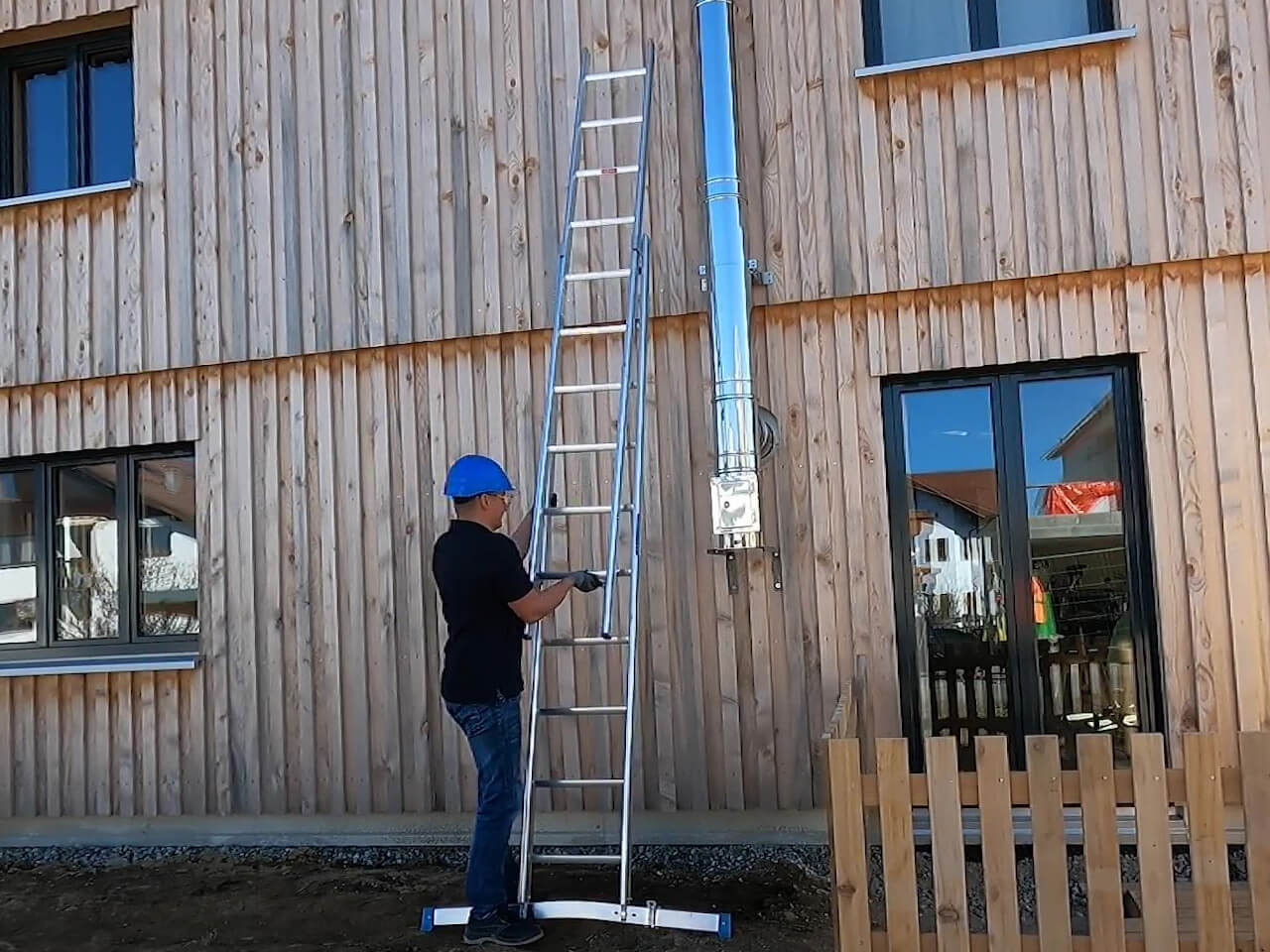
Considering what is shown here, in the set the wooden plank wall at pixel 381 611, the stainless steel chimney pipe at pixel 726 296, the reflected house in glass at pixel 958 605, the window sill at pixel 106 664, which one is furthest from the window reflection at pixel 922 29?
the window sill at pixel 106 664

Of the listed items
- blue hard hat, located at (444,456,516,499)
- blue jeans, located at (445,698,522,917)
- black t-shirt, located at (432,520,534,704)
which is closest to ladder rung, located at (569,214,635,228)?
blue hard hat, located at (444,456,516,499)

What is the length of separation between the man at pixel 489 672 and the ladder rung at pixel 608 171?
2024mm

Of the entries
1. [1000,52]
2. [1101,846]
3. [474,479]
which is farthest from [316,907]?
[1000,52]

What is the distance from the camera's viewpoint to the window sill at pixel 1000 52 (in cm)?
558

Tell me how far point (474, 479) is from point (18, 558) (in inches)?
164

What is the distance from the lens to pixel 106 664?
268 inches

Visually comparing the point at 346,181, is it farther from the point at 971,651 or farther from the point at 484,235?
the point at 971,651

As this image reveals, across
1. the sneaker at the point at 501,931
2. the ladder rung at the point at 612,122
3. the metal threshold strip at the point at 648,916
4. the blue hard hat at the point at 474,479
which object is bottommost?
the sneaker at the point at 501,931

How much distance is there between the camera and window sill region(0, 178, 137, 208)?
695 centimetres

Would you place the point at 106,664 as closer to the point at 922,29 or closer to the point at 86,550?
the point at 86,550

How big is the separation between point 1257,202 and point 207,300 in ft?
18.2

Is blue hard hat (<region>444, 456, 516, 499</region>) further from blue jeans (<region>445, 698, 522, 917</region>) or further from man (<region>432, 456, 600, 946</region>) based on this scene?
blue jeans (<region>445, 698, 522, 917</region>)

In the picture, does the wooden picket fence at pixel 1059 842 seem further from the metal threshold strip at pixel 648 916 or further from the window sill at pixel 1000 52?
the window sill at pixel 1000 52

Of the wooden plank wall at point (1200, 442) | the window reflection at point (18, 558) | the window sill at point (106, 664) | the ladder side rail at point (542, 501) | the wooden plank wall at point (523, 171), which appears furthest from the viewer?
the window reflection at point (18, 558)
